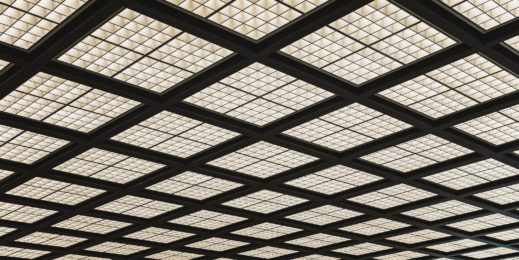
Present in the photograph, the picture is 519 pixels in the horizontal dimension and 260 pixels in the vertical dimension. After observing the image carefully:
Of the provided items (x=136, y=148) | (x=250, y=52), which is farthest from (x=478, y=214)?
(x=250, y=52)

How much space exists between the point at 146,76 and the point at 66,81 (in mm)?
2829

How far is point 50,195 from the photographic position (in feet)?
124

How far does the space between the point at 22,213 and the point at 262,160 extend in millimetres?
15458

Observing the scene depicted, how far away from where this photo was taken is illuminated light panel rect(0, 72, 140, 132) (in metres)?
25.2

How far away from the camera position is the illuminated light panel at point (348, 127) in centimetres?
2903

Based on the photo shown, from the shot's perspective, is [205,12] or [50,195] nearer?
→ [205,12]

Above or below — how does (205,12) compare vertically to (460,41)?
below

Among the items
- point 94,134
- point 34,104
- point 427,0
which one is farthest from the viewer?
point 94,134

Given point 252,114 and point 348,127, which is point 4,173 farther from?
point 348,127

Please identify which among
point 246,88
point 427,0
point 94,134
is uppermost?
point 427,0

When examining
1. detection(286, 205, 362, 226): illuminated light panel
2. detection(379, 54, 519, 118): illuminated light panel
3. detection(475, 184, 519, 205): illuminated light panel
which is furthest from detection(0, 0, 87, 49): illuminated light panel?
detection(475, 184, 519, 205): illuminated light panel

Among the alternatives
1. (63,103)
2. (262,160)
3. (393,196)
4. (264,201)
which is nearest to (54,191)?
(262,160)

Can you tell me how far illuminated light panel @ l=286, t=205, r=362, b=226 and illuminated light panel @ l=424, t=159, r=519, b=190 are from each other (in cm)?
741

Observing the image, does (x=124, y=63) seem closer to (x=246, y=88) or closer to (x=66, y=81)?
(x=66, y=81)
